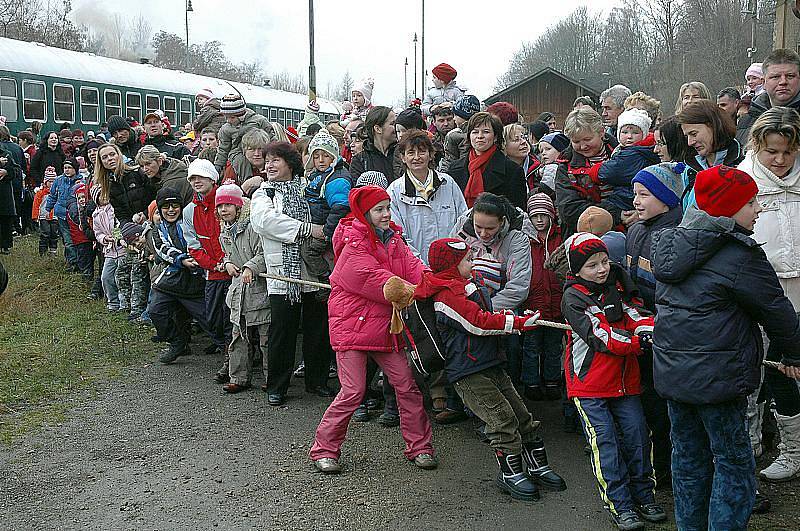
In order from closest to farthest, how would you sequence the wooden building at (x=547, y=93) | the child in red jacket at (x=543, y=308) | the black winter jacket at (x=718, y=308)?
the black winter jacket at (x=718, y=308)
the child in red jacket at (x=543, y=308)
the wooden building at (x=547, y=93)

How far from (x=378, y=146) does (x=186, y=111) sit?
23114 millimetres

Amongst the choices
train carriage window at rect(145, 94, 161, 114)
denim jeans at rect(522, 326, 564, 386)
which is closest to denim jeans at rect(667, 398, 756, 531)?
denim jeans at rect(522, 326, 564, 386)

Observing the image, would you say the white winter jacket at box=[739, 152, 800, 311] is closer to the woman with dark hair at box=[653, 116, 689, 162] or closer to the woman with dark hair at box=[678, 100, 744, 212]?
the woman with dark hair at box=[678, 100, 744, 212]

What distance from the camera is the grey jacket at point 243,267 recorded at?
7.47 m

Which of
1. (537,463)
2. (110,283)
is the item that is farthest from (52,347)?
(537,463)

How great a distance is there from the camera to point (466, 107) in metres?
9.05

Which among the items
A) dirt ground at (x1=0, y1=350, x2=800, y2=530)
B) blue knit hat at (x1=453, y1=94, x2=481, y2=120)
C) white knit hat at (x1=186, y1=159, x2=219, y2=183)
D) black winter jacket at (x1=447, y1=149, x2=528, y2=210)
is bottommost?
dirt ground at (x1=0, y1=350, x2=800, y2=530)

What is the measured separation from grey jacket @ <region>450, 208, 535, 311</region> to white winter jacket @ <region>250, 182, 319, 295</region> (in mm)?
1626

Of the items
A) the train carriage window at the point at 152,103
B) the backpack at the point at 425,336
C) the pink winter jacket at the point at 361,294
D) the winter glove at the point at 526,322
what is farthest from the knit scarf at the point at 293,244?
the train carriage window at the point at 152,103

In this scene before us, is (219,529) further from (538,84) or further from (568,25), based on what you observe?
(568,25)

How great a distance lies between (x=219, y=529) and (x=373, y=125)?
155 inches

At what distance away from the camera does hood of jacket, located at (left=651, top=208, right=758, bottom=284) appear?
392 centimetres

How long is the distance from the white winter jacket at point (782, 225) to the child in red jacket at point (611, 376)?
0.85m

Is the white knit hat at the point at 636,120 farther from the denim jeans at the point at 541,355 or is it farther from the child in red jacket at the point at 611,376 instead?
the child in red jacket at the point at 611,376
